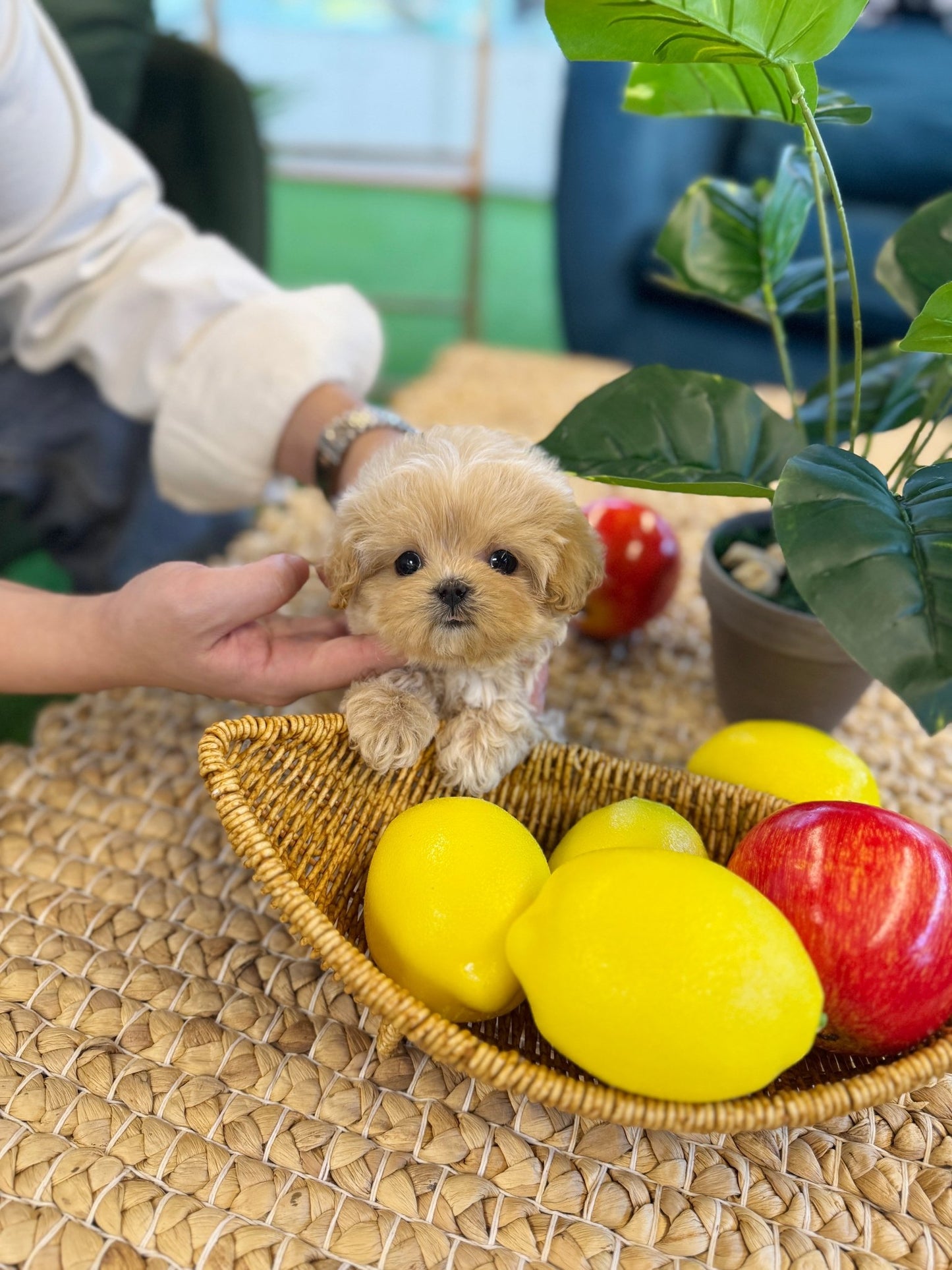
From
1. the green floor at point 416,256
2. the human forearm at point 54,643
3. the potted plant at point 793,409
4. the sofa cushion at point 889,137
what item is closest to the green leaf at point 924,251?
the potted plant at point 793,409

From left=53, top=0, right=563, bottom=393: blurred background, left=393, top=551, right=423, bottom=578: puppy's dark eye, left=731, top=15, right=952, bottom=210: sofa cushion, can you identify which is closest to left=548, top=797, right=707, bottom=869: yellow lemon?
left=393, top=551, right=423, bottom=578: puppy's dark eye

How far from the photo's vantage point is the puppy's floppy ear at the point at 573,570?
765 millimetres

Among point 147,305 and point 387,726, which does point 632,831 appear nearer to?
point 387,726

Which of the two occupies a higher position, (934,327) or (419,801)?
(934,327)

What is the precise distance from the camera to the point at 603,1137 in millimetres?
650

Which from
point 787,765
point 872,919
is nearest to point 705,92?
point 787,765

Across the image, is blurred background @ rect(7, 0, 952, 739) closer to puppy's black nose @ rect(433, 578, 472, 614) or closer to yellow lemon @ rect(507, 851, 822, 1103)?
puppy's black nose @ rect(433, 578, 472, 614)

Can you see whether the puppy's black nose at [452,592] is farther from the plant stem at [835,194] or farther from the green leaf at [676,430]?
the plant stem at [835,194]

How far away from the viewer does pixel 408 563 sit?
0.78m

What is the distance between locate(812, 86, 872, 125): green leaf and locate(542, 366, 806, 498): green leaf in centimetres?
25

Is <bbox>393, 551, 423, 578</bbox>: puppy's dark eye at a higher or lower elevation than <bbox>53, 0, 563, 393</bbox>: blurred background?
higher

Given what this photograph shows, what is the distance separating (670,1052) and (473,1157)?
206 mm

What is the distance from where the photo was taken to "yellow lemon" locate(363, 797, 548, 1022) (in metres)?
0.62

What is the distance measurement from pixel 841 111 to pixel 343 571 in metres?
0.63
